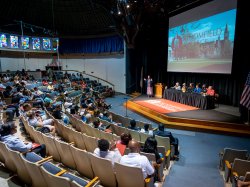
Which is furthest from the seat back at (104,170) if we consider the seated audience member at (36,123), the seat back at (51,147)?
the seated audience member at (36,123)

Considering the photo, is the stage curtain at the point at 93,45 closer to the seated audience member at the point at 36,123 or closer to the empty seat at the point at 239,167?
the seated audience member at the point at 36,123

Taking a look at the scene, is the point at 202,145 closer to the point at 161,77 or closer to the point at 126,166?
the point at 126,166

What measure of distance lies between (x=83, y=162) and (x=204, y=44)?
7.81 m

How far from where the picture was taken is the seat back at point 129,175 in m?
2.37

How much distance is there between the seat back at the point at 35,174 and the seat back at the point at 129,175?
2.95 ft

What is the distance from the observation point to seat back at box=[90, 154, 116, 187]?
2.54 m

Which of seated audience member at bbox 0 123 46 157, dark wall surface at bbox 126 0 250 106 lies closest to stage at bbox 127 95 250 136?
dark wall surface at bbox 126 0 250 106

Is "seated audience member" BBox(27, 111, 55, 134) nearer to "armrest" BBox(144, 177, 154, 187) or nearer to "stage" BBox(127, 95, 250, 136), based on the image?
"armrest" BBox(144, 177, 154, 187)

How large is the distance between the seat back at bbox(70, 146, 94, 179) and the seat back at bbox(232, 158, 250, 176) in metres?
2.31

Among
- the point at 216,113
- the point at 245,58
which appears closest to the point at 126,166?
the point at 216,113

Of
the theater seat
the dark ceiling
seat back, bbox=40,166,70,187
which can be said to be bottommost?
the theater seat

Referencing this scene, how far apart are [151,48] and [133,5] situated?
3766mm

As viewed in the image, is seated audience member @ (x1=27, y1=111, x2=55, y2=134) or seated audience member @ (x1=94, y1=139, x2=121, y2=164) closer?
seated audience member @ (x1=94, y1=139, x2=121, y2=164)

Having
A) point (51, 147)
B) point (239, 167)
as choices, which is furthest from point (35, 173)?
point (239, 167)
